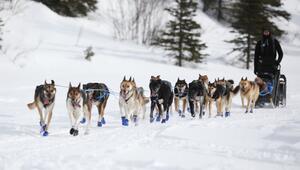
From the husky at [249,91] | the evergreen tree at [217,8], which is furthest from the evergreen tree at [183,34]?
the evergreen tree at [217,8]

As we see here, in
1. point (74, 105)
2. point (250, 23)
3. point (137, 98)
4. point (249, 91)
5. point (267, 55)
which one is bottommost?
point (74, 105)

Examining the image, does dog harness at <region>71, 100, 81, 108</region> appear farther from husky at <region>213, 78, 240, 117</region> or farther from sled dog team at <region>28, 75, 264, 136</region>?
husky at <region>213, 78, 240, 117</region>

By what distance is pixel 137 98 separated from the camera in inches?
339

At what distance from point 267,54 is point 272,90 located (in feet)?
2.87

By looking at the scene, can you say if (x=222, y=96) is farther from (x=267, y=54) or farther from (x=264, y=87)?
(x=267, y=54)

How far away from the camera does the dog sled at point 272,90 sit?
10.9 m

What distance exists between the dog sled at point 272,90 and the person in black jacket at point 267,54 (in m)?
0.14

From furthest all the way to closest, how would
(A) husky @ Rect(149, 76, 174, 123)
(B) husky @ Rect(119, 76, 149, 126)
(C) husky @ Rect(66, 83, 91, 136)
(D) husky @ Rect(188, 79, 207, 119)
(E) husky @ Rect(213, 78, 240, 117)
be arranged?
(E) husky @ Rect(213, 78, 240, 117)
(D) husky @ Rect(188, 79, 207, 119)
(A) husky @ Rect(149, 76, 174, 123)
(B) husky @ Rect(119, 76, 149, 126)
(C) husky @ Rect(66, 83, 91, 136)

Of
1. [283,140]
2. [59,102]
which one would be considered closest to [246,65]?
[59,102]

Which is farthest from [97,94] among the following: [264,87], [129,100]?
[264,87]

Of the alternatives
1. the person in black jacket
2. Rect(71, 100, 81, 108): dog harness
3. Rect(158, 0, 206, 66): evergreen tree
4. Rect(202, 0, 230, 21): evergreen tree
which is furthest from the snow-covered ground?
Rect(202, 0, 230, 21): evergreen tree

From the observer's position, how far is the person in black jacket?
10797 millimetres

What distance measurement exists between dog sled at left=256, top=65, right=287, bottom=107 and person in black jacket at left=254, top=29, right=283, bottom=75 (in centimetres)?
14

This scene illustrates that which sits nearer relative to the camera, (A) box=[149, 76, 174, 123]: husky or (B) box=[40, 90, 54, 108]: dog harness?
(B) box=[40, 90, 54, 108]: dog harness
